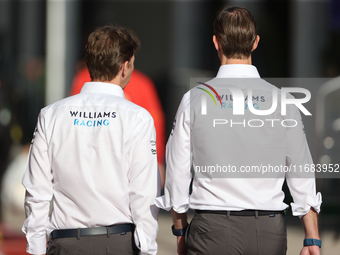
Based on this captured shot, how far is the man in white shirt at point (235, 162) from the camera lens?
254cm

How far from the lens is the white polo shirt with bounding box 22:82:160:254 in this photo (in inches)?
99.0

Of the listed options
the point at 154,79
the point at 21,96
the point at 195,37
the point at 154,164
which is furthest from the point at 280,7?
the point at 154,164

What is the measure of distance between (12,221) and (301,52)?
172 inches

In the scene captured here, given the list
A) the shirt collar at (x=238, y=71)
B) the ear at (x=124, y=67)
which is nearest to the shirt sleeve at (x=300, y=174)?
the shirt collar at (x=238, y=71)

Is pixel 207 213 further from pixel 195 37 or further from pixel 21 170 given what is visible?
pixel 195 37

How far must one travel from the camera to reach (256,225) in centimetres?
253

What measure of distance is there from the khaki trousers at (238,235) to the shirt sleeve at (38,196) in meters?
0.78

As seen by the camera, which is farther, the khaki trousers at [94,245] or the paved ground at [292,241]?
the paved ground at [292,241]

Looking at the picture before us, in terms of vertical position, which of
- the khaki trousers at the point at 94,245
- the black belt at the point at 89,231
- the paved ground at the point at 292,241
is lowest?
the paved ground at the point at 292,241

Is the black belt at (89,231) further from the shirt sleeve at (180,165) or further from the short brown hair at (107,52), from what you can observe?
the short brown hair at (107,52)

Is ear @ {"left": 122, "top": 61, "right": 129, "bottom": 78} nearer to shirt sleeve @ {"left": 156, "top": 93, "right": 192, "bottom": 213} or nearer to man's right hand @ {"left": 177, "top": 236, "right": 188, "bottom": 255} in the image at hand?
shirt sleeve @ {"left": 156, "top": 93, "right": 192, "bottom": 213}

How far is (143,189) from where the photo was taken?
8.32 ft

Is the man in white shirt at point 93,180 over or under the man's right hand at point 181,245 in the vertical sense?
over

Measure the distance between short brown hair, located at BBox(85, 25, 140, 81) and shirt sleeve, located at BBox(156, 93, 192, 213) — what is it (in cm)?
42
